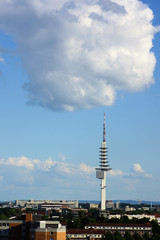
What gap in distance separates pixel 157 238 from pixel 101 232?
32.9m

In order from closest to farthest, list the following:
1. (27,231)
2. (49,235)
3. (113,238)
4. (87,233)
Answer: (49,235) < (27,231) < (113,238) < (87,233)

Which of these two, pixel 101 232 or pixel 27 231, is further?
pixel 101 232

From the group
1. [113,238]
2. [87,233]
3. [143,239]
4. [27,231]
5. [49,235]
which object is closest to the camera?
[49,235]

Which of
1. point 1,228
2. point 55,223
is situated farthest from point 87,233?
point 55,223

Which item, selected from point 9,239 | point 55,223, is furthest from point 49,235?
point 9,239

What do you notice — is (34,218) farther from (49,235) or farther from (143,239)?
(143,239)

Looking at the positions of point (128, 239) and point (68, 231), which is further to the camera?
point (68, 231)

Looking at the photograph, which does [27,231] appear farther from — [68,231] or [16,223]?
[68,231]

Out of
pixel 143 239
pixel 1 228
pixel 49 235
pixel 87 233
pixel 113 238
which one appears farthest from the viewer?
pixel 87 233

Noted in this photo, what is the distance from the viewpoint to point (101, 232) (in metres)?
190

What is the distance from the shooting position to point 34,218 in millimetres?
115312

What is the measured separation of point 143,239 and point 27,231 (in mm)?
62560

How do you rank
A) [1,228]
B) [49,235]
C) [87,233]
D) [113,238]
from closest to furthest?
[49,235] < [1,228] < [113,238] < [87,233]

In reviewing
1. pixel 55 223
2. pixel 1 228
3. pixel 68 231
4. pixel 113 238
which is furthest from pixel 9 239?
pixel 68 231
